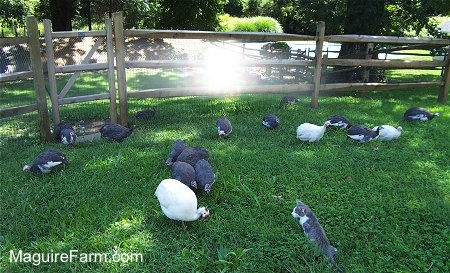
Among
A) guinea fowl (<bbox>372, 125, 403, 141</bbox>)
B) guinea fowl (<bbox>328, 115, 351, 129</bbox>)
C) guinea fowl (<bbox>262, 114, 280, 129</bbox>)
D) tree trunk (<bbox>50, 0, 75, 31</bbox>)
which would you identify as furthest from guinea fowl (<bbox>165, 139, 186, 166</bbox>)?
tree trunk (<bbox>50, 0, 75, 31</bbox>)

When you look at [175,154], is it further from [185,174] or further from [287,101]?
[287,101]

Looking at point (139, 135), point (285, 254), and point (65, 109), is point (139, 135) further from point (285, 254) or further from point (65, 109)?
point (285, 254)

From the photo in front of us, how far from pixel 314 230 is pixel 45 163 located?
2.99 m

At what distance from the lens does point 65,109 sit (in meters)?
8.22

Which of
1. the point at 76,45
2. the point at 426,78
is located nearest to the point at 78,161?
the point at 76,45

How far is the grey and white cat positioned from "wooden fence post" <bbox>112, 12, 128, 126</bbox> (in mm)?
3873

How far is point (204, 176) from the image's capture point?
13.5ft

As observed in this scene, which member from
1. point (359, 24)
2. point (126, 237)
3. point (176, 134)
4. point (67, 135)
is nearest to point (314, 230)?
point (126, 237)

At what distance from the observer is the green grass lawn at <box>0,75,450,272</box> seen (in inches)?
127

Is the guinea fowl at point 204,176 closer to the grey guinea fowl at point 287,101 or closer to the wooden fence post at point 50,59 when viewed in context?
the wooden fence post at point 50,59

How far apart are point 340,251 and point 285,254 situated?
446 mm

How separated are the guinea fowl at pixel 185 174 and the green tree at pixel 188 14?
53.1 ft

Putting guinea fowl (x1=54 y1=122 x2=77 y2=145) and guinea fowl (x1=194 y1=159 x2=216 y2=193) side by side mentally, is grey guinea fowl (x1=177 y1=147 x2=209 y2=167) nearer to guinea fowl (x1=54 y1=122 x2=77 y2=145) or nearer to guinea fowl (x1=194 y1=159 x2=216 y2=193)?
guinea fowl (x1=194 y1=159 x2=216 y2=193)

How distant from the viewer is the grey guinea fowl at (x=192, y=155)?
14.9 ft
